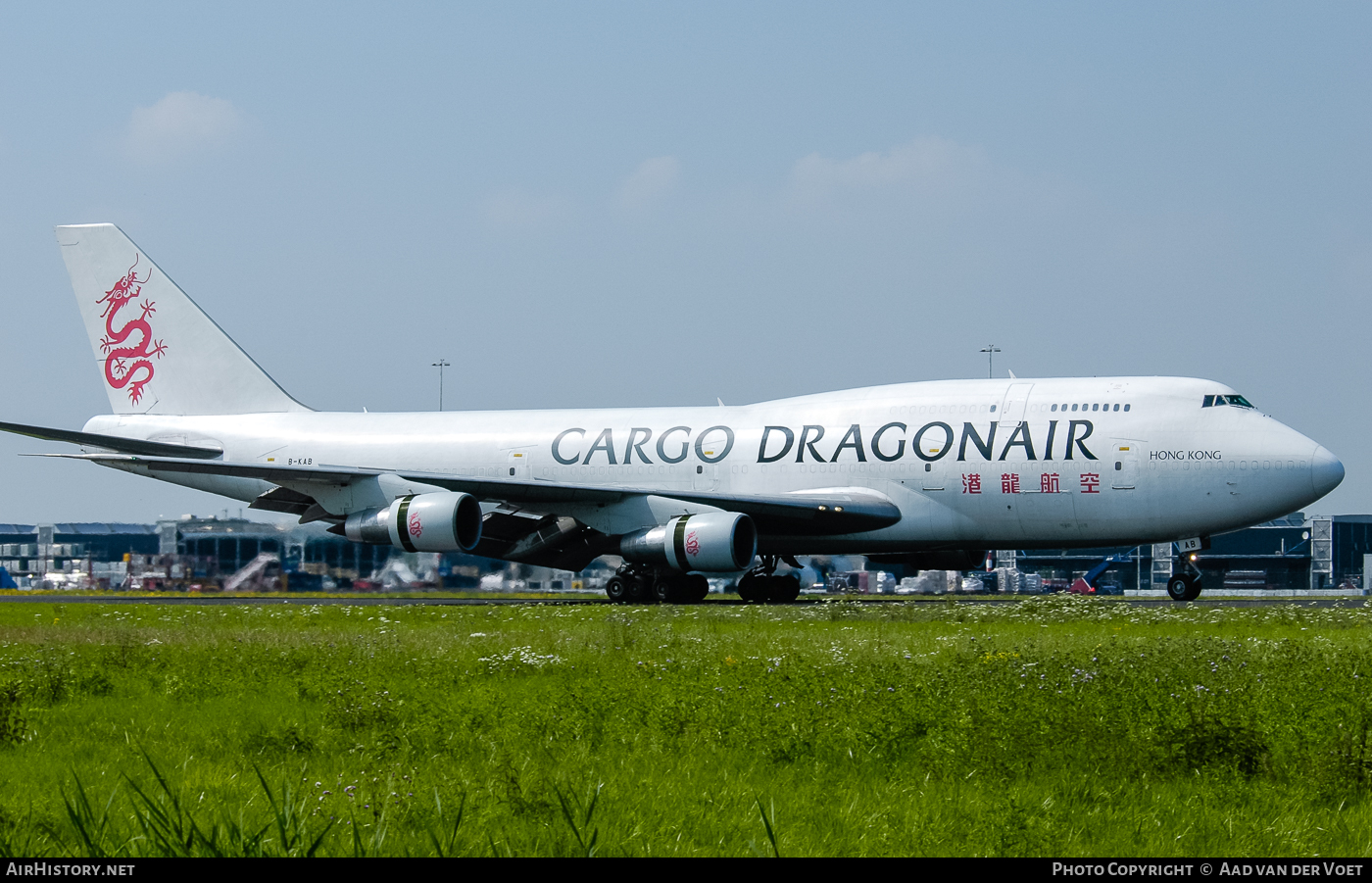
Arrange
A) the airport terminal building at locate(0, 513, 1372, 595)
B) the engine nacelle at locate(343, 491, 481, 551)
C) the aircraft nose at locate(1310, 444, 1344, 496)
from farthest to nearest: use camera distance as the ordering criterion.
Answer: the airport terminal building at locate(0, 513, 1372, 595)
the engine nacelle at locate(343, 491, 481, 551)
the aircraft nose at locate(1310, 444, 1344, 496)

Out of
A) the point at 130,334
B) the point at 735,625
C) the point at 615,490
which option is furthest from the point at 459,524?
the point at 130,334

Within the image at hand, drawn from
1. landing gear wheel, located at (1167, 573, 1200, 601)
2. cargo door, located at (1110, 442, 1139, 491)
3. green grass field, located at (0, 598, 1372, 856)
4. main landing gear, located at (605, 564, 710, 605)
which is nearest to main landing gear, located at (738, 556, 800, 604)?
main landing gear, located at (605, 564, 710, 605)

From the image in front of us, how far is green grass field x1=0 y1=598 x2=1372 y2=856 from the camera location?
5848 millimetres

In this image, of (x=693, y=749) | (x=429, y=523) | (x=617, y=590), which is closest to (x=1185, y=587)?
(x=617, y=590)

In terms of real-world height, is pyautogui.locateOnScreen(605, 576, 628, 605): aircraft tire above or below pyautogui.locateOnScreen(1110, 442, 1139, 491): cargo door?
below

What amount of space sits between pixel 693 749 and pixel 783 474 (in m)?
20.6

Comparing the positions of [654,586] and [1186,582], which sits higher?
[1186,582]

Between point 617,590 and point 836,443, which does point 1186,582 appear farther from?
point 617,590

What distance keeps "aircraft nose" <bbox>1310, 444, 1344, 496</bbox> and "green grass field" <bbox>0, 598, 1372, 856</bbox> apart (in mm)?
11806

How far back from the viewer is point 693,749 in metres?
8.17

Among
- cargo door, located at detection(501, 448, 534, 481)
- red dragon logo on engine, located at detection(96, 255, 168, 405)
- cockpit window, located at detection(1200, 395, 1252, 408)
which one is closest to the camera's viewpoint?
cockpit window, located at detection(1200, 395, 1252, 408)

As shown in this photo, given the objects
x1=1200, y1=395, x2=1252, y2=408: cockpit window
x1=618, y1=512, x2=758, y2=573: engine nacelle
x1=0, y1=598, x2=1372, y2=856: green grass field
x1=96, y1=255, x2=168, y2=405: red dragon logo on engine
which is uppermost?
x1=96, y1=255, x2=168, y2=405: red dragon logo on engine

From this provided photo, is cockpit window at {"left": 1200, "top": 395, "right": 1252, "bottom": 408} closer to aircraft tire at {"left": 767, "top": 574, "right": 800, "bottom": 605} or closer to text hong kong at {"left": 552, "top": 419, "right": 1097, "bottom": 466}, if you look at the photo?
text hong kong at {"left": 552, "top": 419, "right": 1097, "bottom": 466}

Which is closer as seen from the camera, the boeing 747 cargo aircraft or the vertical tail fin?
the boeing 747 cargo aircraft
